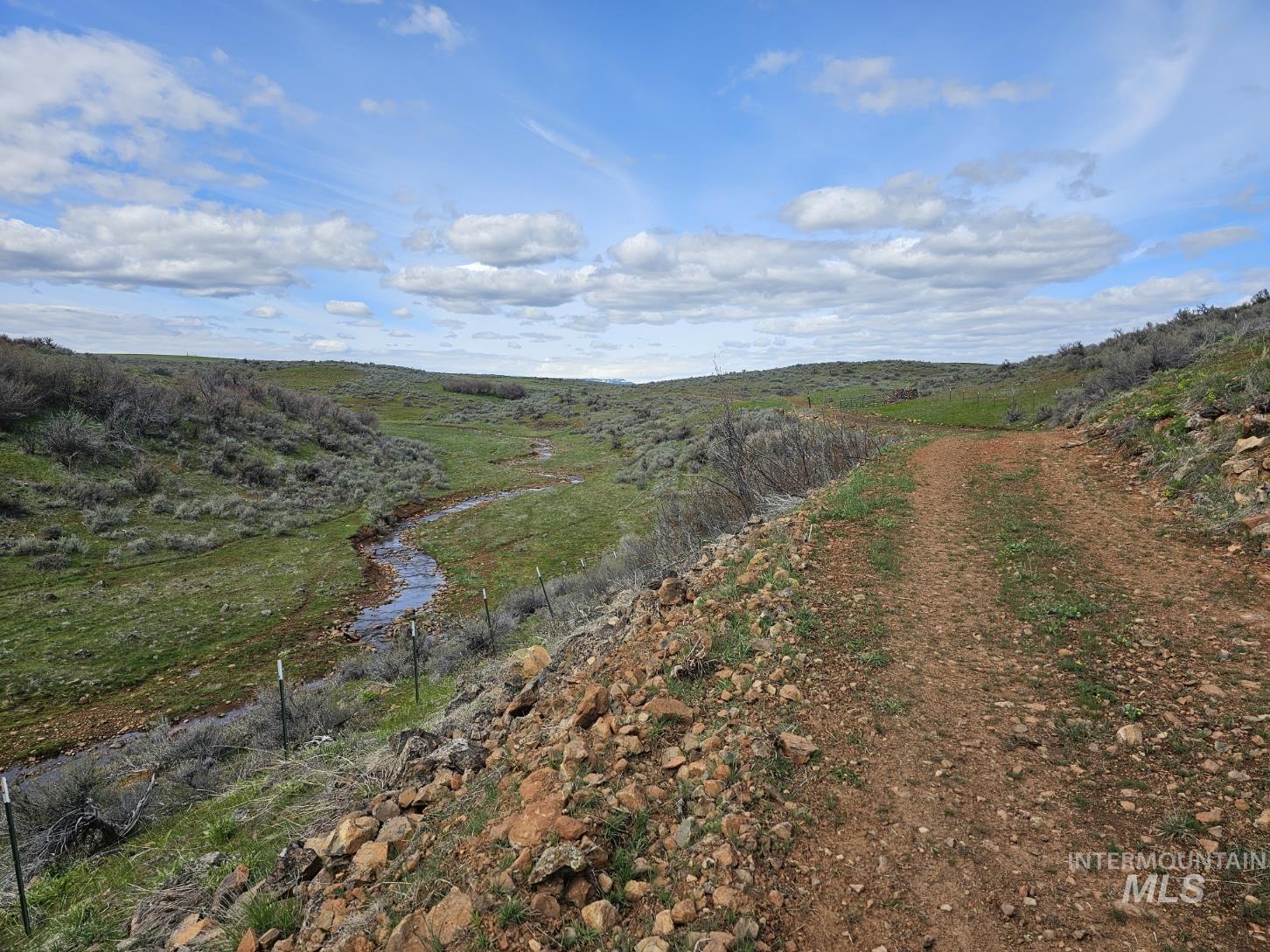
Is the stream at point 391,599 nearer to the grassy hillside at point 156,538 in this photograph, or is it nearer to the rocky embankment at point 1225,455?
the grassy hillside at point 156,538

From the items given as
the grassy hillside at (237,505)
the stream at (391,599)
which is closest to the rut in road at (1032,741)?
the grassy hillside at (237,505)

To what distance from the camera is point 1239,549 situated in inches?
276

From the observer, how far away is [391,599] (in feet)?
58.2

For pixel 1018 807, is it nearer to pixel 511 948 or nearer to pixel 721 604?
pixel 511 948

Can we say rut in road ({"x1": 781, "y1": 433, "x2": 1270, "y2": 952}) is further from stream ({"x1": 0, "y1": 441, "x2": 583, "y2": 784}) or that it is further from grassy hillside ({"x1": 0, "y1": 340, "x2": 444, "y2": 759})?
grassy hillside ({"x1": 0, "y1": 340, "x2": 444, "y2": 759})

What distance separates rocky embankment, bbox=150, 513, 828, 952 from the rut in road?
1.31 feet

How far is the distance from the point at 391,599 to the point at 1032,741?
16.9 meters

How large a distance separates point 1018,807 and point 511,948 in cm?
325

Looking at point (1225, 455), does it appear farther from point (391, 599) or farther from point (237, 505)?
point (237, 505)

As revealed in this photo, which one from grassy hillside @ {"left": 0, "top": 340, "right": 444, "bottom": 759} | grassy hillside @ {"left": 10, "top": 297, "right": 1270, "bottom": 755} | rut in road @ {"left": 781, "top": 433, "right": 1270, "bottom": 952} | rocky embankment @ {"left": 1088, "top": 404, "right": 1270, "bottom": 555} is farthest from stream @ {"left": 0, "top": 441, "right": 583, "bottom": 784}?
rocky embankment @ {"left": 1088, "top": 404, "right": 1270, "bottom": 555}

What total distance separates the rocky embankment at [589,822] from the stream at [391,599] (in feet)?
23.6

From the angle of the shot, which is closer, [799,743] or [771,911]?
[771,911]

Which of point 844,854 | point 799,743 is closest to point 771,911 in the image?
point 844,854

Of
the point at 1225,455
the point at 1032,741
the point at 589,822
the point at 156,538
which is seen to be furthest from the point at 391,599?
the point at 1225,455
